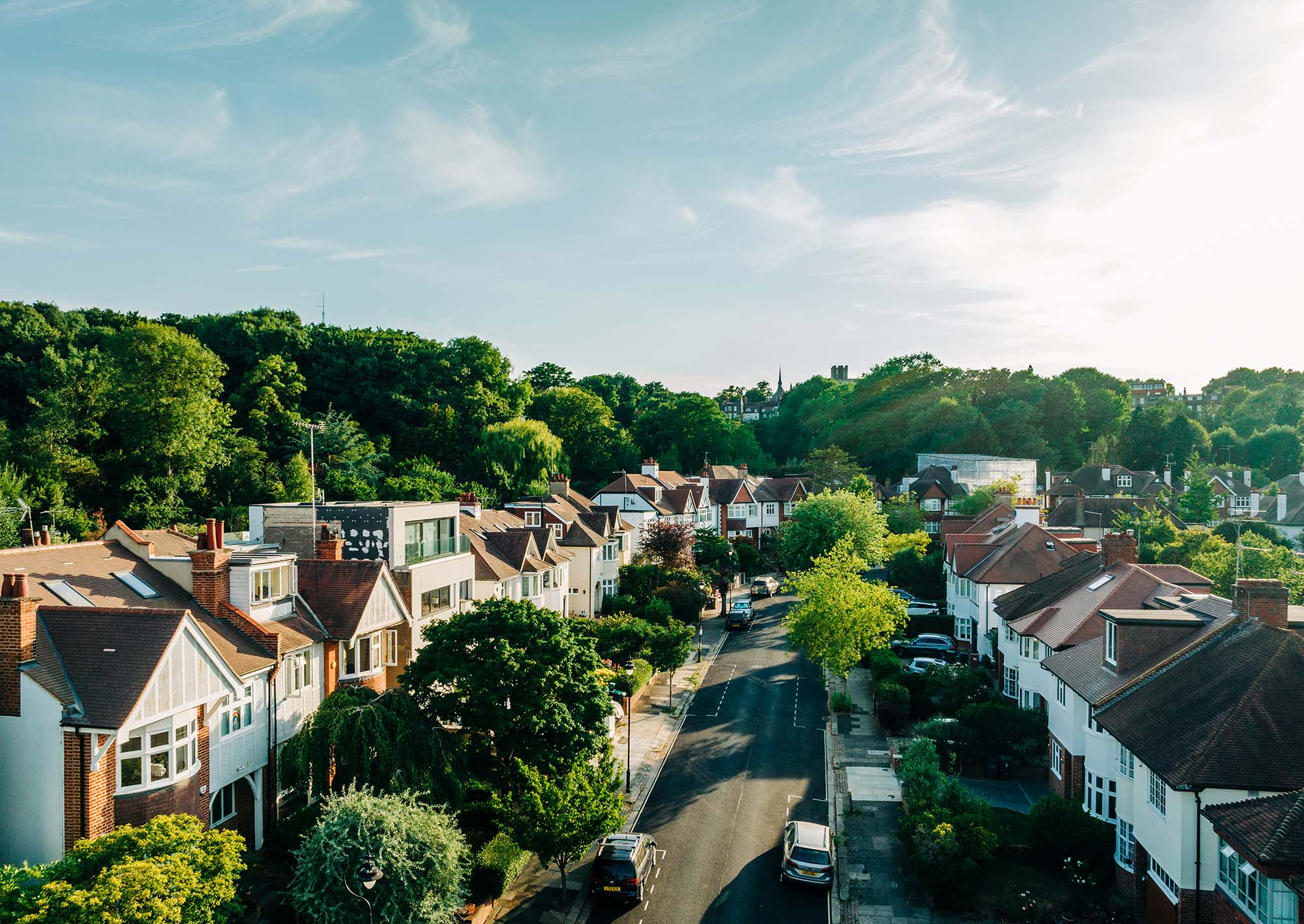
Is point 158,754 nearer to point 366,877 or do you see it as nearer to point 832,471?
point 366,877

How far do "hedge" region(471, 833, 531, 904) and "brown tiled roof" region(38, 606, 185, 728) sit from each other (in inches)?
369

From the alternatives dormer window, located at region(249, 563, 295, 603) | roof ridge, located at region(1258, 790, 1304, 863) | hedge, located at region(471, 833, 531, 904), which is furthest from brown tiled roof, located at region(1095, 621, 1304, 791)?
dormer window, located at region(249, 563, 295, 603)

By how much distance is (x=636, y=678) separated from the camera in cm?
4012

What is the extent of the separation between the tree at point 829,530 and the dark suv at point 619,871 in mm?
38931

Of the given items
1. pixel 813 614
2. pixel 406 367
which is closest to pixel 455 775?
pixel 813 614

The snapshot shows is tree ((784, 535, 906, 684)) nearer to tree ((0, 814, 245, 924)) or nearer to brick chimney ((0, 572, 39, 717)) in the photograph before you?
tree ((0, 814, 245, 924))

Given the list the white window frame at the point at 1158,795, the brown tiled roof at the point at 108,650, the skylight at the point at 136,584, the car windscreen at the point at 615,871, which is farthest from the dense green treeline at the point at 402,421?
the white window frame at the point at 1158,795

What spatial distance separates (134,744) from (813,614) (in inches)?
1064

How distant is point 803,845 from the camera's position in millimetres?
23578

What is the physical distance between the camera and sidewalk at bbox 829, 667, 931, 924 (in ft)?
72.9

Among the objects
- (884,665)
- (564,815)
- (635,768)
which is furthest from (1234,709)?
(884,665)

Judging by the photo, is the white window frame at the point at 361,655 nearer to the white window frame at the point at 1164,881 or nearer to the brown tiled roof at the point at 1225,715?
the brown tiled roof at the point at 1225,715

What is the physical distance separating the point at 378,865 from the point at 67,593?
1255 centimetres

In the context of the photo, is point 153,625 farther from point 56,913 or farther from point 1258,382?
point 1258,382
